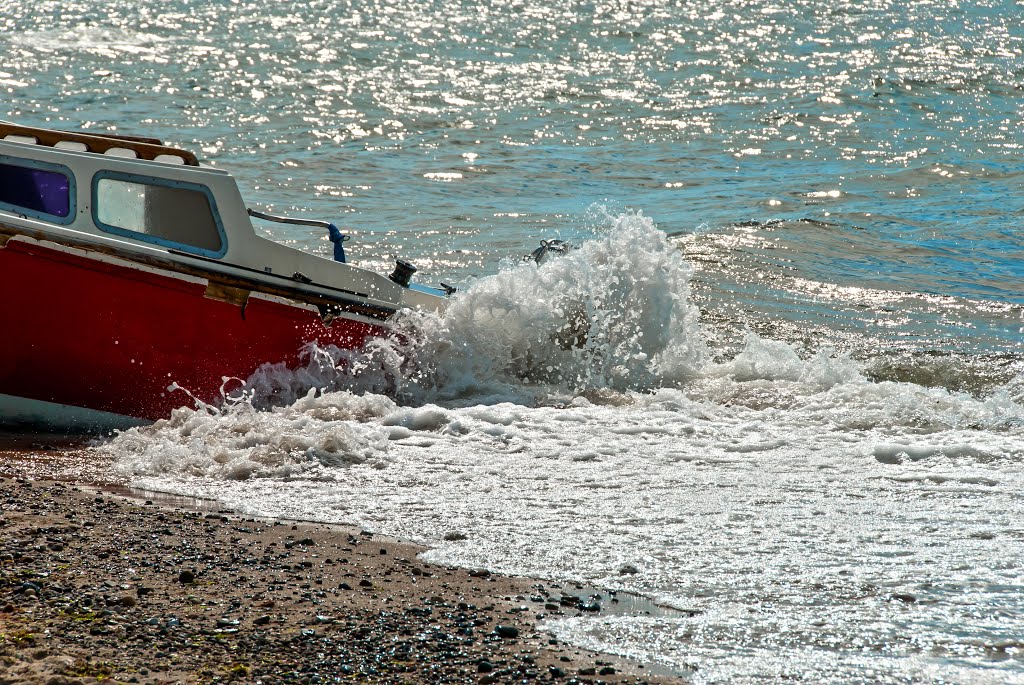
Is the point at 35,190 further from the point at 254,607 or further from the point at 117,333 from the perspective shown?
the point at 254,607

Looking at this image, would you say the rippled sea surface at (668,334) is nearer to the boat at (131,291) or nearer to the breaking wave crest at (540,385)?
the breaking wave crest at (540,385)

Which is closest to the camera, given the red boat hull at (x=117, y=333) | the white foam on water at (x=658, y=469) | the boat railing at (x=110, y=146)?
the white foam on water at (x=658, y=469)

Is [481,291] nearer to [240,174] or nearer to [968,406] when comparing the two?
[968,406]

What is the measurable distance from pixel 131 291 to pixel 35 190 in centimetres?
114

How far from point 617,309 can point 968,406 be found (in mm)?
3288

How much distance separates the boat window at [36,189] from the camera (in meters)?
9.23

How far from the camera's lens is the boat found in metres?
8.88

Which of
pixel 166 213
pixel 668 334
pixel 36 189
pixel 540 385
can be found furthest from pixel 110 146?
pixel 668 334

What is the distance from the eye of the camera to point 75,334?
9.01 metres

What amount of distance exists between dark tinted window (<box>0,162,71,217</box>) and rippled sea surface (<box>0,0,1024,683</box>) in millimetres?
1896

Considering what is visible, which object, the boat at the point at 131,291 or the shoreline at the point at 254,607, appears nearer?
the shoreline at the point at 254,607

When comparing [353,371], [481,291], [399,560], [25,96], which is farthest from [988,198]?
[25,96]

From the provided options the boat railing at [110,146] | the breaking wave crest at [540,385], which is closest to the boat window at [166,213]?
the boat railing at [110,146]

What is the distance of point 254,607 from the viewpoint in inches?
216
